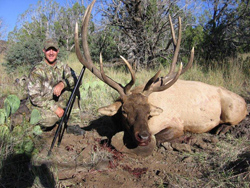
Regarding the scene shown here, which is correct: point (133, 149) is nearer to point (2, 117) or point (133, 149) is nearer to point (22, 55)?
point (2, 117)

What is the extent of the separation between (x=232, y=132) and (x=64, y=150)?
9.69 ft

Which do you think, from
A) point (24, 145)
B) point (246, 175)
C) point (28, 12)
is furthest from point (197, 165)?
point (28, 12)

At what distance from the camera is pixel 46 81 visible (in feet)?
12.9

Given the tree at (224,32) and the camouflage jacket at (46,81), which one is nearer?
the camouflage jacket at (46,81)

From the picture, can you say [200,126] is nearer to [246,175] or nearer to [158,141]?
[158,141]

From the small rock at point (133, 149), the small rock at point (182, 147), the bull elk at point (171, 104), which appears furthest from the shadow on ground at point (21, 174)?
Answer: the small rock at point (182, 147)

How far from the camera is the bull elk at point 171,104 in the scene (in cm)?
309

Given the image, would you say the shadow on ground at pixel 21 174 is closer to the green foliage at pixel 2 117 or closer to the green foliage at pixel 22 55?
the green foliage at pixel 2 117

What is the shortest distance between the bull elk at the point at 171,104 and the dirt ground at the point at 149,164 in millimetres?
335

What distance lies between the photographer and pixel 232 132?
12.7 feet

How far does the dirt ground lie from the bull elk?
1.10 feet

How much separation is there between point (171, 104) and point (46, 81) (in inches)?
90.9

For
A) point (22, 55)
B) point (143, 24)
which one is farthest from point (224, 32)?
point (22, 55)

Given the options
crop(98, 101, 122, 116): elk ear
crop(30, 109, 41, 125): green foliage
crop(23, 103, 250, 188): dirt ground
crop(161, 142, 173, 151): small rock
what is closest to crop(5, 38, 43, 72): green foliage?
crop(30, 109, 41, 125): green foliage
